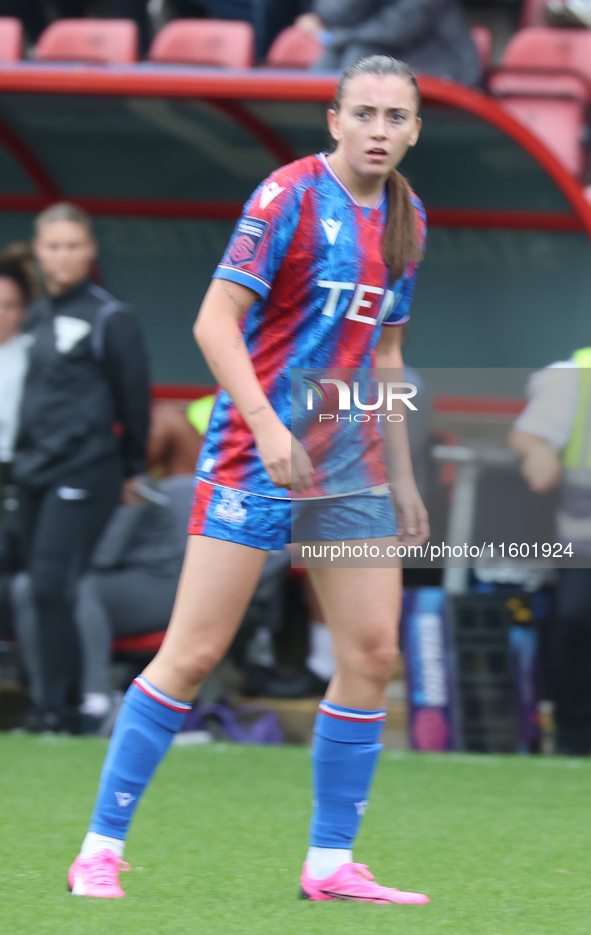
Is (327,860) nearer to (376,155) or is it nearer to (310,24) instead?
(376,155)

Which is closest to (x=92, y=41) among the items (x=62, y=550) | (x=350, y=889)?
(x=62, y=550)

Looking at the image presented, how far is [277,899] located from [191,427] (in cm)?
356

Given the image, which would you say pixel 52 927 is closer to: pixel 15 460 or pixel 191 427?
pixel 15 460

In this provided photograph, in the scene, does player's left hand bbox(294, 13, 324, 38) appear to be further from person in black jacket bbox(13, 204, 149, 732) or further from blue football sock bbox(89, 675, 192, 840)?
blue football sock bbox(89, 675, 192, 840)

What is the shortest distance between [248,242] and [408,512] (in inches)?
26.7

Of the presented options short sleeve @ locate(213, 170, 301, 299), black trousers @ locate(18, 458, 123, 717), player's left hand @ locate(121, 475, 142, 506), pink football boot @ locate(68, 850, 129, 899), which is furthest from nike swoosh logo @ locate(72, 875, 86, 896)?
player's left hand @ locate(121, 475, 142, 506)

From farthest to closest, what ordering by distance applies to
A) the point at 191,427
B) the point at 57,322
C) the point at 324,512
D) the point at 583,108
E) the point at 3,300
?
the point at 583,108 → the point at 191,427 → the point at 3,300 → the point at 57,322 → the point at 324,512

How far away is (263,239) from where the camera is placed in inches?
98.5

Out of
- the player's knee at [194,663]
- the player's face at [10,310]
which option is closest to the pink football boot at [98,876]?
the player's knee at [194,663]

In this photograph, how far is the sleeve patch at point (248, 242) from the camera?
2494 millimetres

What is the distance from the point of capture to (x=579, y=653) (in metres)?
5.09

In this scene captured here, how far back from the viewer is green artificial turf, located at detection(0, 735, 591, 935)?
2535 millimetres

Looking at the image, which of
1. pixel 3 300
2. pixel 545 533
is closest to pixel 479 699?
Answer: pixel 545 533

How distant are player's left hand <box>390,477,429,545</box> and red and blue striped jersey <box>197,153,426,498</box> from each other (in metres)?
0.32
